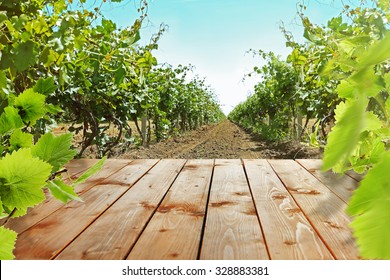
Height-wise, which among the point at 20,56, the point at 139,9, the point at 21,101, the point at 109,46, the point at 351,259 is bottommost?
the point at 351,259

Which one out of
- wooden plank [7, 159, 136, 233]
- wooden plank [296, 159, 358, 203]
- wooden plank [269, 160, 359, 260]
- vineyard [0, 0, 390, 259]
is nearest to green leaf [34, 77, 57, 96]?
vineyard [0, 0, 390, 259]

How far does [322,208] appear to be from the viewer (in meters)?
1.84

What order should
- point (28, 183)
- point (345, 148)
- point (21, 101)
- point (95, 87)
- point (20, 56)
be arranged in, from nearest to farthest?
point (345, 148) < point (28, 183) < point (21, 101) < point (20, 56) < point (95, 87)

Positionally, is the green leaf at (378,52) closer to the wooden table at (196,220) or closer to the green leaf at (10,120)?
the green leaf at (10,120)

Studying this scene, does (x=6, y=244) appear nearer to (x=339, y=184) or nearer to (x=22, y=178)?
(x=22, y=178)

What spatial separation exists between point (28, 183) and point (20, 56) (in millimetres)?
1089

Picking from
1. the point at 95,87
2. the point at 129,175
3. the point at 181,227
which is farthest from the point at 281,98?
the point at 181,227

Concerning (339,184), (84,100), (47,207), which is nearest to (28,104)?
(47,207)

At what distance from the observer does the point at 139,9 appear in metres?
3.52

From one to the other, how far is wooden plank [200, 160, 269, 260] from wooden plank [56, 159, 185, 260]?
0.83 feet

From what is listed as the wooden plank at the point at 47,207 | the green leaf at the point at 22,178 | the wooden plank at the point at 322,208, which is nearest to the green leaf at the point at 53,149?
the green leaf at the point at 22,178

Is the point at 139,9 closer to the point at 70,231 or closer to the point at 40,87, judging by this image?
the point at 70,231

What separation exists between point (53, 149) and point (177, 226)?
37.4 inches
